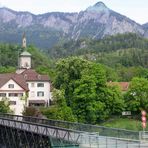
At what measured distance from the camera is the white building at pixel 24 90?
82.9 m

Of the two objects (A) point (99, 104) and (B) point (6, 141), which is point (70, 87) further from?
(B) point (6, 141)

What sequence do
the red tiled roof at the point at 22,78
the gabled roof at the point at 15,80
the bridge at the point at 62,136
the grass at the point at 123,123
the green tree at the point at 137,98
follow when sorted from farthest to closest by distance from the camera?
the red tiled roof at the point at 22,78
the gabled roof at the point at 15,80
the green tree at the point at 137,98
the grass at the point at 123,123
the bridge at the point at 62,136

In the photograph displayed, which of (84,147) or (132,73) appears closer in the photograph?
(84,147)

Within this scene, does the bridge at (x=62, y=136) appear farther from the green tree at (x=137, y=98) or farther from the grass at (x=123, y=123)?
the green tree at (x=137, y=98)

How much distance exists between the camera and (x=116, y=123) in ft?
247

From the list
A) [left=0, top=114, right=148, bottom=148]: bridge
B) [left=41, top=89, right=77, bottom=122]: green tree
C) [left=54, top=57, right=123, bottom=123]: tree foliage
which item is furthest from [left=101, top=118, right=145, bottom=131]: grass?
[left=0, top=114, right=148, bottom=148]: bridge

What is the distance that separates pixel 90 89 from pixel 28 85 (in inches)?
737

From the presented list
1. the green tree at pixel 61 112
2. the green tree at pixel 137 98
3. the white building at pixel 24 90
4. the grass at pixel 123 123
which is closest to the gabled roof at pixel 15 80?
the white building at pixel 24 90

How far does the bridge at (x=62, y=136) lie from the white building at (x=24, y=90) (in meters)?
27.4

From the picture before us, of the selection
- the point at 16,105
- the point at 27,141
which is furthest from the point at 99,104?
the point at 27,141

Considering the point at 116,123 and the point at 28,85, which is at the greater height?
the point at 28,85

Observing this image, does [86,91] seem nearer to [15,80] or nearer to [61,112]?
[61,112]

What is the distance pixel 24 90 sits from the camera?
8388cm

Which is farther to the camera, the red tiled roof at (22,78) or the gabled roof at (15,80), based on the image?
the red tiled roof at (22,78)
